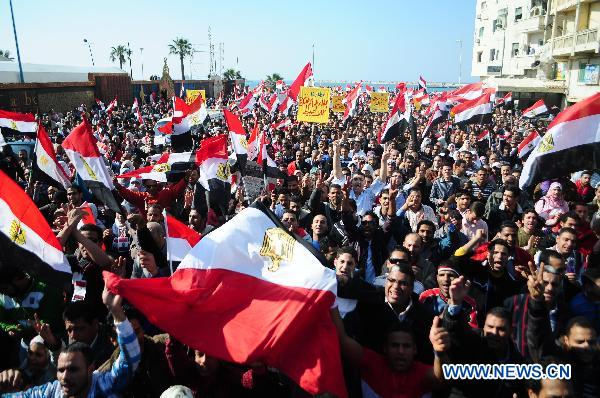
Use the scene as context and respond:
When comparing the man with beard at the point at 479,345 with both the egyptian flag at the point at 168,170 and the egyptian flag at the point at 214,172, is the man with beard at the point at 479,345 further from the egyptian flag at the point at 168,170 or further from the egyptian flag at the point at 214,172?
the egyptian flag at the point at 168,170

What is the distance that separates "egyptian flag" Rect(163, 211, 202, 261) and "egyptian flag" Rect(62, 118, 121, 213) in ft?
6.99

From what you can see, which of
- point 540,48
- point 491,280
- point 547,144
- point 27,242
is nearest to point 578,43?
point 540,48

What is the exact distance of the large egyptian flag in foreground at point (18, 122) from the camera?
10555 mm

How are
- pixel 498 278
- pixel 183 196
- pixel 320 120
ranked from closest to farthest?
pixel 498 278 → pixel 183 196 → pixel 320 120

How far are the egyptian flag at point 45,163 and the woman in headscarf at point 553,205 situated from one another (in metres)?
6.60

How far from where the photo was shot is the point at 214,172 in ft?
23.1

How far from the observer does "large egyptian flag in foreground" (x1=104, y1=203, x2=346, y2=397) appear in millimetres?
2766

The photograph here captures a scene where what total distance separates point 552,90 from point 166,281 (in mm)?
35806

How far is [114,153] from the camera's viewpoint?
542 inches

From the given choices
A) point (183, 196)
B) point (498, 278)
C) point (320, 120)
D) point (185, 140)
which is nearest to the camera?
point (498, 278)

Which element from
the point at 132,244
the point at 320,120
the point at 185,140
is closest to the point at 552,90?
the point at 320,120

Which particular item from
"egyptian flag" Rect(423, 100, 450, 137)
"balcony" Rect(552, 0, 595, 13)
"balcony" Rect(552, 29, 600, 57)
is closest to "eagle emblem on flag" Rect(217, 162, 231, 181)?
"egyptian flag" Rect(423, 100, 450, 137)

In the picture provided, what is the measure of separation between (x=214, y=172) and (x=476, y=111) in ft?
28.4

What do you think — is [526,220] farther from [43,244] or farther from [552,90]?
[552,90]
